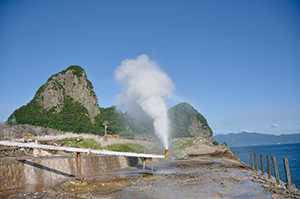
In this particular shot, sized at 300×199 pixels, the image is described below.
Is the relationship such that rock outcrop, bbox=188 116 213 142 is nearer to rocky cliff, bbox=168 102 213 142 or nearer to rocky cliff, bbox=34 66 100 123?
rocky cliff, bbox=168 102 213 142

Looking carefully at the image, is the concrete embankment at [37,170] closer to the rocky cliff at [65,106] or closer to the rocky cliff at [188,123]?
the rocky cliff at [65,106]

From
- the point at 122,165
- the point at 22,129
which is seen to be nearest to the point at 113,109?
the point at 22,129

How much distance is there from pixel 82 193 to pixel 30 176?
5.84m

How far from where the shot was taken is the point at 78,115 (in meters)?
121

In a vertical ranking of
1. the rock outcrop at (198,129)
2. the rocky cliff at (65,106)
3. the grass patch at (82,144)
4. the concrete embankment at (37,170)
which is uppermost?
the rocky cliff at (65,106)

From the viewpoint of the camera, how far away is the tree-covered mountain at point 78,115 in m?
105

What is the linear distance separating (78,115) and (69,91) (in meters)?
19.7

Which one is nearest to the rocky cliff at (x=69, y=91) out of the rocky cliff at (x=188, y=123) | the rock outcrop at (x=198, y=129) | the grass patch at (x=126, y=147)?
the rocky cliff at (x=188, y=123)

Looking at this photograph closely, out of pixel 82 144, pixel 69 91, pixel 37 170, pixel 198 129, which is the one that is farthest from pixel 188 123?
pixel 37 170

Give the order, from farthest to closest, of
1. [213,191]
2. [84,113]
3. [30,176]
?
[84,113], [30,176], [213,191]

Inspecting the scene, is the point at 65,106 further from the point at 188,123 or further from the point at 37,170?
the point at 37,170

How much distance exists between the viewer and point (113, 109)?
164 metres

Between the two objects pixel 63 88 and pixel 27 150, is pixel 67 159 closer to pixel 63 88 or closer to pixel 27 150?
pixel 27 150

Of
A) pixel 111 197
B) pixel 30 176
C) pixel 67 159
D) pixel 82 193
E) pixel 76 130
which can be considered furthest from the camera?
pixel 76 130
